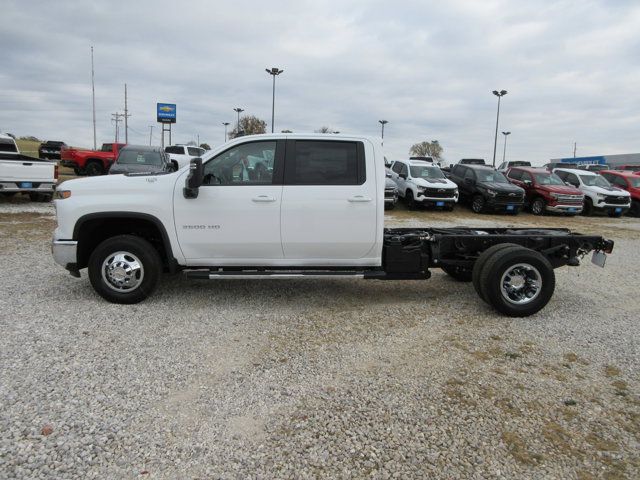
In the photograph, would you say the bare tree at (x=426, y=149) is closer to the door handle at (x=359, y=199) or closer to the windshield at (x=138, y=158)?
the windshield at (x=138, y=158)

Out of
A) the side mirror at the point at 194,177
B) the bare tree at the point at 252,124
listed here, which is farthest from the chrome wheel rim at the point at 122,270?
the bare tree at the point at 252,124

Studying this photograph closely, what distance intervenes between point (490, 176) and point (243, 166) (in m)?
15.2

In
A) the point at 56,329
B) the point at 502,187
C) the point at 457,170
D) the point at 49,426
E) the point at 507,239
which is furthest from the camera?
the point at 457,170

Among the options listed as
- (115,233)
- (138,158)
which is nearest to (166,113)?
(138,158)

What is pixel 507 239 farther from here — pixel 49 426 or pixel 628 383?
pixel 49 426

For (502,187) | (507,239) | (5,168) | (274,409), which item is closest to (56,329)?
(274,409)

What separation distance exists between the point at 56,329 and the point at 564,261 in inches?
225

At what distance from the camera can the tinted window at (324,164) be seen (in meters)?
5.29

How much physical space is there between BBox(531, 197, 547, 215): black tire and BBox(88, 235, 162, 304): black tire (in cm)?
1632

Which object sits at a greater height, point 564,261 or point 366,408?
point 564,261

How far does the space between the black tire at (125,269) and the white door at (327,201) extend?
5.02ft

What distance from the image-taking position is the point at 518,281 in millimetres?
5410

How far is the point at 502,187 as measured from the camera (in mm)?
17328

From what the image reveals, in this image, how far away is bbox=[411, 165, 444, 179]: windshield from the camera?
18016 mm
